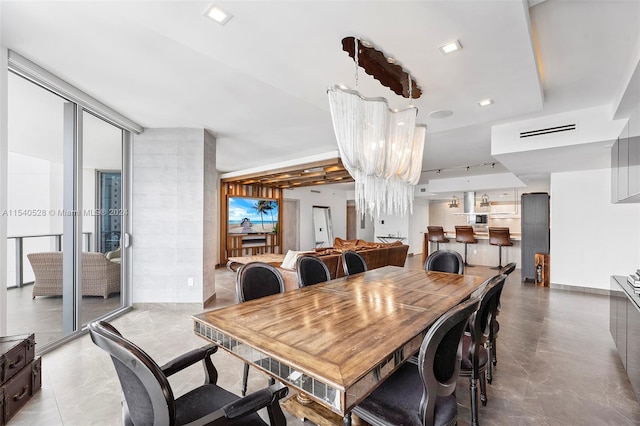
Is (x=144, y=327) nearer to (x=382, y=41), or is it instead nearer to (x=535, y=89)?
(x=382, y=41)

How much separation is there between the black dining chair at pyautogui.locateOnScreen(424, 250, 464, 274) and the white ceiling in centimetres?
174

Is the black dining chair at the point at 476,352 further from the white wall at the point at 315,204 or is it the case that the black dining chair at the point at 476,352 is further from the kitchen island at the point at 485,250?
the white wall at the point at 315,204

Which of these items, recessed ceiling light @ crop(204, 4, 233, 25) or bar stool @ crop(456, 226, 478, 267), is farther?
bar stool @ crop(456, 226, 478, 267)

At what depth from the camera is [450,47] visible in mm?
2098

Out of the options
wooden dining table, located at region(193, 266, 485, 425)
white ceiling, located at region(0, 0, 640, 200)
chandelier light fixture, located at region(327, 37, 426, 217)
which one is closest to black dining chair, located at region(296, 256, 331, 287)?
wooden dining table, located at region(193, 266, 485, 425)

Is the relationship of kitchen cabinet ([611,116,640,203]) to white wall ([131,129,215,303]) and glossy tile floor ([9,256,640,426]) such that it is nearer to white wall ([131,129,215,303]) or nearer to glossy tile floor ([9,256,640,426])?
glossy tile floor ([9,256,640,426])

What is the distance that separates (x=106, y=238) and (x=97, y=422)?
267 cm

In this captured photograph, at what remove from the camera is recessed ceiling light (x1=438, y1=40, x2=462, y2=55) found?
6.72 ft

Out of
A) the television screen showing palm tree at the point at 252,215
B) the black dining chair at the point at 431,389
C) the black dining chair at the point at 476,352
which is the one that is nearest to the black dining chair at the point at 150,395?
the black dining chair at the point at 431,389

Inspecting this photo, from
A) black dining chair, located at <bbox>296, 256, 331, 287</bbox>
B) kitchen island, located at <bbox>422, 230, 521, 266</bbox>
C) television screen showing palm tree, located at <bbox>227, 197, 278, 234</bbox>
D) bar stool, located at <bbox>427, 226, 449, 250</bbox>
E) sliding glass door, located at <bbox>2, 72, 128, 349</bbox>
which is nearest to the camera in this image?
sliding glass door, located at <bbox>2, 72, 128, 349</bbox>

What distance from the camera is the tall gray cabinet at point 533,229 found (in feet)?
20.0

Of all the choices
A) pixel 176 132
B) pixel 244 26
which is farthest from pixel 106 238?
pixel 244 26

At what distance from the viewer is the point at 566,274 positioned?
18.0 feet

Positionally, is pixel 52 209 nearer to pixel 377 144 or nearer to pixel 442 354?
pixel 377 144
